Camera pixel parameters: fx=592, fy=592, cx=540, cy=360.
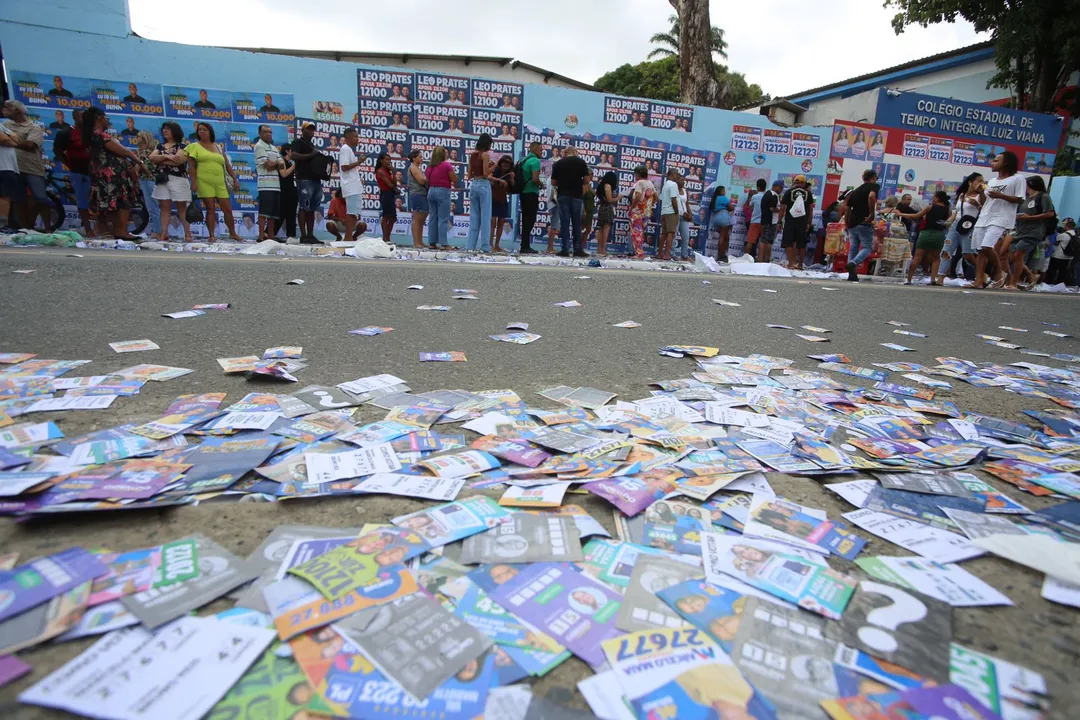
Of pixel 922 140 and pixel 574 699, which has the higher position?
pixel 922 140

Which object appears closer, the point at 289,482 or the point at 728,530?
the point at 728,530

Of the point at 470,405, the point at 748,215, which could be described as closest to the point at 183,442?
the point at 470,405

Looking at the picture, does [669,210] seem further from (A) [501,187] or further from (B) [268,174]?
(B) [268,174]

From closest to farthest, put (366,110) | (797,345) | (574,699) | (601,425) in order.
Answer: (574,699) → (601,425) → (797,345) → (366,110)

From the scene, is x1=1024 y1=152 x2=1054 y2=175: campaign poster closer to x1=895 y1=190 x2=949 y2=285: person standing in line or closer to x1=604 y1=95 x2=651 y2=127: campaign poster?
x1=895 y1=190 x2=949 y2=285: person standing in line

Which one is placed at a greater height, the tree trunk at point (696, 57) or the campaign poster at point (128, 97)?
the tree trunk at point (696, 57)

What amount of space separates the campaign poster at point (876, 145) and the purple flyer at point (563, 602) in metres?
13.1

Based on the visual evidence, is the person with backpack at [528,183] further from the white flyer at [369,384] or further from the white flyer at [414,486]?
the white flyer at [414,486]

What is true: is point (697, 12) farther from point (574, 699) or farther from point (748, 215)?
point (574, 699)

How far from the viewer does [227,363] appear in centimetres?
237

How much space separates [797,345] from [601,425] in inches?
76.6

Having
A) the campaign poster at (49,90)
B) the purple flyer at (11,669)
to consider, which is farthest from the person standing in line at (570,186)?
the purple flyer at (11,669)

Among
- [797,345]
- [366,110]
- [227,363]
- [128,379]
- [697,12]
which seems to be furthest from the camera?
[697,12]

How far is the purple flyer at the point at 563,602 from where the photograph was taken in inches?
39.3
